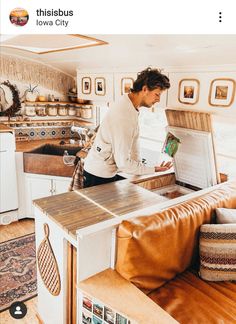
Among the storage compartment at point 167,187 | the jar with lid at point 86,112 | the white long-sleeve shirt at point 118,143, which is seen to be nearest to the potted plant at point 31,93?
the jar with lid at point 86,112

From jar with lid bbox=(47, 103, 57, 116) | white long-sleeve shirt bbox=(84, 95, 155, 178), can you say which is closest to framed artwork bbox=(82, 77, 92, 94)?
jar with lid bbox=(47, 103, 57, 116)

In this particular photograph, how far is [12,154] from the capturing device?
3.05m

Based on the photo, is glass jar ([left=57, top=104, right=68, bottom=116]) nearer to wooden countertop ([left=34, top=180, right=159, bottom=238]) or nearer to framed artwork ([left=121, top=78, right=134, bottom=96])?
framed artwork ([left=121, top=78, right=134, bottom=96])

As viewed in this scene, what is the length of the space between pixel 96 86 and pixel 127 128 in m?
1.26

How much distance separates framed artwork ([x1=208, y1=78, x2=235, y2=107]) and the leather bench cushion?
1098mm

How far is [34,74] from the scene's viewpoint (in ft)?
11.7

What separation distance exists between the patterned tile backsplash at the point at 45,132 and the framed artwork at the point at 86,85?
0.95m

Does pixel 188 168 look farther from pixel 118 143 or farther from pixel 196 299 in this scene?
pixel 196 299

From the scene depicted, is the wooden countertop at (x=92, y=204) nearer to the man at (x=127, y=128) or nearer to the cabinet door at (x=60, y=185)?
the man at (x=127, y=128)

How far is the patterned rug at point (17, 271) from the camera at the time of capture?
7.18 feet

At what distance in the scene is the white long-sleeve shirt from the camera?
6.03ft

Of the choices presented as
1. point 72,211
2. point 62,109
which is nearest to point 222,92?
point 72,211
